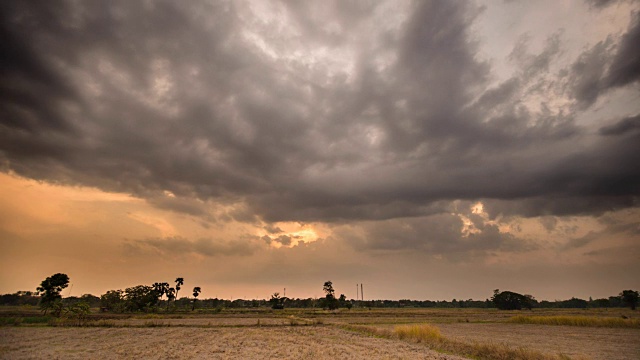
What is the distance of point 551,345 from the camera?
35531 millimetres

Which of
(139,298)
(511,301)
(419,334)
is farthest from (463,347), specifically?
(511,301)

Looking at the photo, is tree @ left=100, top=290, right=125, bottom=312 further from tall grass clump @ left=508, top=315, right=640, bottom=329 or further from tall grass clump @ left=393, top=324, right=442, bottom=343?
tall grass clump @ left=508, top=315, right=640, bottom=329

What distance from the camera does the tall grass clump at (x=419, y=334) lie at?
36.0 metres

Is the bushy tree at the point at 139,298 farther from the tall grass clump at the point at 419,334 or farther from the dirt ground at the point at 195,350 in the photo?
the tall grass clump at the point at 419,334

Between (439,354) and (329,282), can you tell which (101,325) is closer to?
(439,354)

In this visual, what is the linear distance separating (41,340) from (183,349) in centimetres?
1647

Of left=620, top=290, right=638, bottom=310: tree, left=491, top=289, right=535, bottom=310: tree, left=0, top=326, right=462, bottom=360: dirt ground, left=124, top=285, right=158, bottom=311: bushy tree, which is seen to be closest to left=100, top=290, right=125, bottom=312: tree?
left=124, top=285, right=158, bottom=311: bushy tree

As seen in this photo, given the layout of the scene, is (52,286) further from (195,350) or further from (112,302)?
(195,350)

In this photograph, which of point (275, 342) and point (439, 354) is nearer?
point (439, 354)

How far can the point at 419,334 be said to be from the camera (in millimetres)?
37625

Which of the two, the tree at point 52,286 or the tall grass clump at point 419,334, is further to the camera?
the tree at point 52,286

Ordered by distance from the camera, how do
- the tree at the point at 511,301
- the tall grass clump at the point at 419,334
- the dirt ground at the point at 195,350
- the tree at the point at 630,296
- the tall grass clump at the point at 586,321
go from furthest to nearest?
the tree at the point at 511,301 < the tree at the point at 630,296 < the tall grass clump at the point at 586,321 < the tall grass clump at the point at 419,334 < the dirt ground at the point at 195,350

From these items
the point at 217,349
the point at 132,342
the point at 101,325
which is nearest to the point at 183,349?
the point at 217,349

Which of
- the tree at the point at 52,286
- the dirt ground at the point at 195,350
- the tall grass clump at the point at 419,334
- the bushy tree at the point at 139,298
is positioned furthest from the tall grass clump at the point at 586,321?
the tree at the point at 52,286
